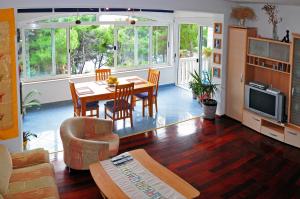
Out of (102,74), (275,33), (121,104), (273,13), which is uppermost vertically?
(273,13)

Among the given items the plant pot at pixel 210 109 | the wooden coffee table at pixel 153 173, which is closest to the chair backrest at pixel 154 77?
the plant pot at pixel 210 109

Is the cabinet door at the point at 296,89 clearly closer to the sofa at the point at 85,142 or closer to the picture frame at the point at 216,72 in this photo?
the picture frame at the point at 216,72

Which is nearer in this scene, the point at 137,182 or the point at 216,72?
the point at 137,182

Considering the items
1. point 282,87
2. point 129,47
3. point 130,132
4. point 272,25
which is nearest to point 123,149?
point 130,132

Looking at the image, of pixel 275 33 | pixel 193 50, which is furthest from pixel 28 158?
pixel 193 50

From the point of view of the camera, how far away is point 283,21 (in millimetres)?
6816

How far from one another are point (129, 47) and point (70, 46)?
1782 millimetres

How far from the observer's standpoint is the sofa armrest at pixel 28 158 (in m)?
4.82

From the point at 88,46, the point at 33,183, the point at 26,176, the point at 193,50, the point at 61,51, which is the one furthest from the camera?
A: the point at 193,50

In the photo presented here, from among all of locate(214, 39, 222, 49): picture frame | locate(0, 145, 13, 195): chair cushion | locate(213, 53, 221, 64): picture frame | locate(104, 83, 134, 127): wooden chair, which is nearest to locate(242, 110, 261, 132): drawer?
locate(213, 53, 221, 64): picture frame

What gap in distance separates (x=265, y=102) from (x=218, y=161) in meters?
1.79

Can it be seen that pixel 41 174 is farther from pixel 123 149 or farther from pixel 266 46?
pixel 266 46

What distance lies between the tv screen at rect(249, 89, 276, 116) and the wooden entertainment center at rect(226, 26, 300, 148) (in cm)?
16

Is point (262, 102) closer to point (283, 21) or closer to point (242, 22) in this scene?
point (283, 21)
